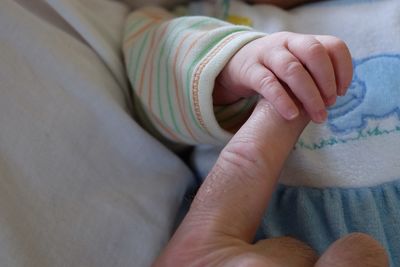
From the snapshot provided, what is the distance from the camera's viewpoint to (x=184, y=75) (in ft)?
1.70

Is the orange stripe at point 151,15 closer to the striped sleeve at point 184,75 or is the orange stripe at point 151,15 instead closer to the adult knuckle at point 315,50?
the striped sleeve at point 184,75

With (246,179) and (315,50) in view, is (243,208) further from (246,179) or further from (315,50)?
(315,50)

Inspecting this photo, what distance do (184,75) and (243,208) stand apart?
166 millimetres

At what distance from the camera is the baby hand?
414 millimetres

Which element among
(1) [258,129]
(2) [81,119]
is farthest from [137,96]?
(1) [258,129]

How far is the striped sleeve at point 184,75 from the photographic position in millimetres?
496

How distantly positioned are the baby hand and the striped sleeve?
56 millimetres

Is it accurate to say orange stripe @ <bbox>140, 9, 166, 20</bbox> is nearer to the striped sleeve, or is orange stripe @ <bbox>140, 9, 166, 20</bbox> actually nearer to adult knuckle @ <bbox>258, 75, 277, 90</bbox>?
the striped sleeve

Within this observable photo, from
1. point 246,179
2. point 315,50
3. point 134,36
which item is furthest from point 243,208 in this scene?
point 134,36

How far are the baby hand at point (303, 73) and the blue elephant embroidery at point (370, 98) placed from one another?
85mm

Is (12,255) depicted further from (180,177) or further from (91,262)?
(180,177)

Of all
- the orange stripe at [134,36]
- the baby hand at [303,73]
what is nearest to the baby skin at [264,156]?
the baby hand at [303,73]

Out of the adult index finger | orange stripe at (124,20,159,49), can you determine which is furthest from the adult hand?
orange stripe at (124,20,159,49)

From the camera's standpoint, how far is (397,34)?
56 centimetres
